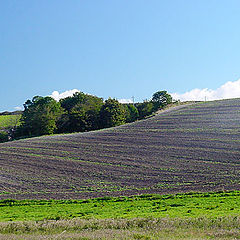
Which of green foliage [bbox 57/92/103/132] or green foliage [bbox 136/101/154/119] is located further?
green foliage [bbox 136/101/154/119]

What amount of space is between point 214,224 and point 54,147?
125 feet

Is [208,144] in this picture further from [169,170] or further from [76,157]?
[76,157]

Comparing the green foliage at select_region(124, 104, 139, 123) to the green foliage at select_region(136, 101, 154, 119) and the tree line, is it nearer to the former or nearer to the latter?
the tree line

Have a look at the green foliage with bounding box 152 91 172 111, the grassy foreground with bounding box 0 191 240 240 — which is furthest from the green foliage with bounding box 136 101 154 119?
the grassy foreground with bounding box 0 191 240 240

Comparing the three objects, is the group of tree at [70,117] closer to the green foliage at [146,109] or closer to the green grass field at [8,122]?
the green foliage at [146,109]

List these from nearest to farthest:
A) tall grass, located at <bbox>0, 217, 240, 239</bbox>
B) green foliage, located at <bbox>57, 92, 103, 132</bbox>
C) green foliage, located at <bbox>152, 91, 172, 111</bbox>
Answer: tall grass, located at <bbox>0, 217, 240, 239</bbox>, green foliage, located at <bbox>57, 92, 103, 132</bbox>, green foliage, located at <bbox>152, 91, 172, 111</bbox>

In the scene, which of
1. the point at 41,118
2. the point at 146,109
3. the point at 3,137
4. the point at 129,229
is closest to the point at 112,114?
the point at 146,109

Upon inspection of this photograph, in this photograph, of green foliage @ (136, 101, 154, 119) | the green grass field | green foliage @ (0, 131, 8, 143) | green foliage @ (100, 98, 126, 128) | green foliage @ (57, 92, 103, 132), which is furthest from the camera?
the green grass field

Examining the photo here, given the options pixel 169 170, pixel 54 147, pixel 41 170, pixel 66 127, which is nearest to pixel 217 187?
pixel 169 170

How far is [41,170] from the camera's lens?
1448 inches

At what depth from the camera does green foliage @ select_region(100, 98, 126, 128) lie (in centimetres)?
8006

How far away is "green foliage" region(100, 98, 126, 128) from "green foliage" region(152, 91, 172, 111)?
14.2 metres

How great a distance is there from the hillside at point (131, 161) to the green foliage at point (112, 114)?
798 inches

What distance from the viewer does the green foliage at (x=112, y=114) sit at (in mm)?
80062
